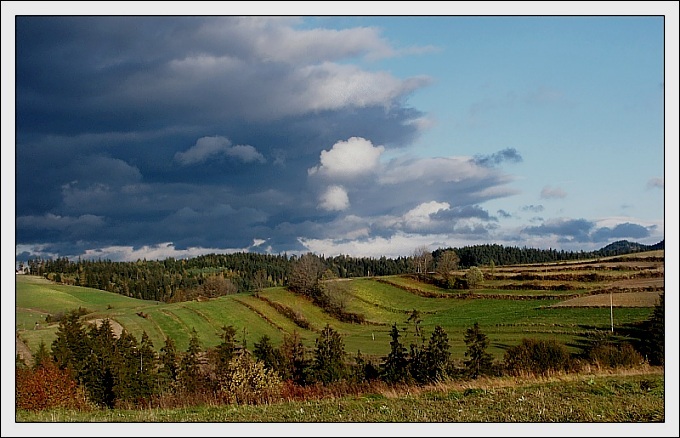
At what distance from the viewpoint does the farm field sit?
21453 mm

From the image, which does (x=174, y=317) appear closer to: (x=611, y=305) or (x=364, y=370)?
(x=364, y=370)

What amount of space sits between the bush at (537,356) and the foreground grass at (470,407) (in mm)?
6142

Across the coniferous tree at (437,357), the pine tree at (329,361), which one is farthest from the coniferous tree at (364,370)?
the coniferous tree at (437,357)

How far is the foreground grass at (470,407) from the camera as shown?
1005 centimetres

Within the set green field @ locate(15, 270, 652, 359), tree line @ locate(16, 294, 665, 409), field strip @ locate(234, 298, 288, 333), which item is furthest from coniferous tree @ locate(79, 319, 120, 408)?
field strip @ locate(234, 298, 288, 333)

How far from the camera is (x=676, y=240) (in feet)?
37.8

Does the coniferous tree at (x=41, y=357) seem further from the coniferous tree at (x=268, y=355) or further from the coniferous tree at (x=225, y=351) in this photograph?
the coniferous tree at (x=268, y=355)

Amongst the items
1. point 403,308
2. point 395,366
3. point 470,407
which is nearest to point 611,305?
point 403,308

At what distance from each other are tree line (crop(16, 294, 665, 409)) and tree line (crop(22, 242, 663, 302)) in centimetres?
231

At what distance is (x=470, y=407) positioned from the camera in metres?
10.6

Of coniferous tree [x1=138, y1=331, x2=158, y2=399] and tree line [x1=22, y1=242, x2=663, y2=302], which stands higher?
tree line [x1=22, y1=242, x2=663, y2=302]

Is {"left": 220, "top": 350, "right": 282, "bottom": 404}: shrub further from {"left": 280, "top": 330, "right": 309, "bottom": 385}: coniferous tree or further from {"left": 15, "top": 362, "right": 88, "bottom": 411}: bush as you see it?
{"left": 15, "top": 362, "right": 88, "bottom": 411}: bush

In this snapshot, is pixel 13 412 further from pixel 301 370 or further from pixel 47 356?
pixel 301 370

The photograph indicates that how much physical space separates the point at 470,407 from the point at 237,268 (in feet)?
→ 48.1
